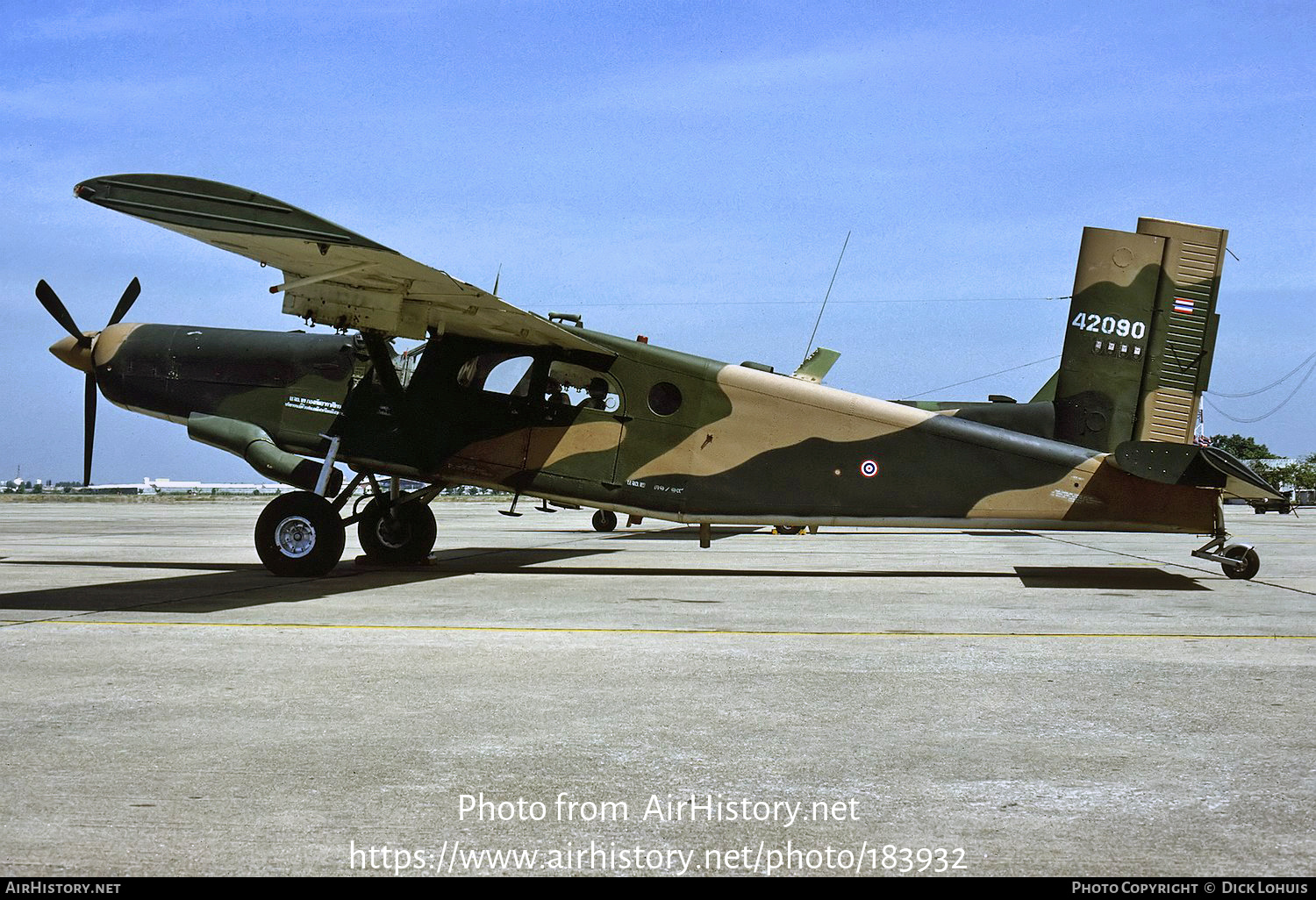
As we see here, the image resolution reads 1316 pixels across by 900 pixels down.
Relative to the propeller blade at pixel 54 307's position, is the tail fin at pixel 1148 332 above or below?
above

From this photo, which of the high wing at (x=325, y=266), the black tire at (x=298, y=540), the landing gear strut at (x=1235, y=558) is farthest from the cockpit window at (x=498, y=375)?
the landing gear strut at (x=1235, y=558)

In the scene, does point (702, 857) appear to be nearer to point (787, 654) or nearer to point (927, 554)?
point (787, 654)

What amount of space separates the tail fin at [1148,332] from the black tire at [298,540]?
889 cm

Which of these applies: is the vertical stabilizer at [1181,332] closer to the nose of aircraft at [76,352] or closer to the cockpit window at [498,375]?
the cockpit window at [498,375]

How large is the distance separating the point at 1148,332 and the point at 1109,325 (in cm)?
45

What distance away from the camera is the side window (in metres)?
13.2

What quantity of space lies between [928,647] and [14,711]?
516cm

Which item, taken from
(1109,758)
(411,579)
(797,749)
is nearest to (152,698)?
(797,749)

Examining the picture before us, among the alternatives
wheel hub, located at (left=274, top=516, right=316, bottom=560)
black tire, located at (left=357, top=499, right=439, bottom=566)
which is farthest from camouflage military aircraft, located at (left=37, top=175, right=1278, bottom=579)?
black tire, located at (left=357, top=499, right=439, bottom=566)

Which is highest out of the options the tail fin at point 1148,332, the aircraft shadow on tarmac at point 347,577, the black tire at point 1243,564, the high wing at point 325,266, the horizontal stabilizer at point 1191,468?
the tail fin at point 1148,332

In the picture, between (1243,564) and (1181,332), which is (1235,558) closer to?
(1243,564)

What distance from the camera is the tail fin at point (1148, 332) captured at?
535 inches

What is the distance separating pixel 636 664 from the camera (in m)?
6.51

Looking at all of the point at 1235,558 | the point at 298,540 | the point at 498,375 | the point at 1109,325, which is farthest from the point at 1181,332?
the point at 298,540
